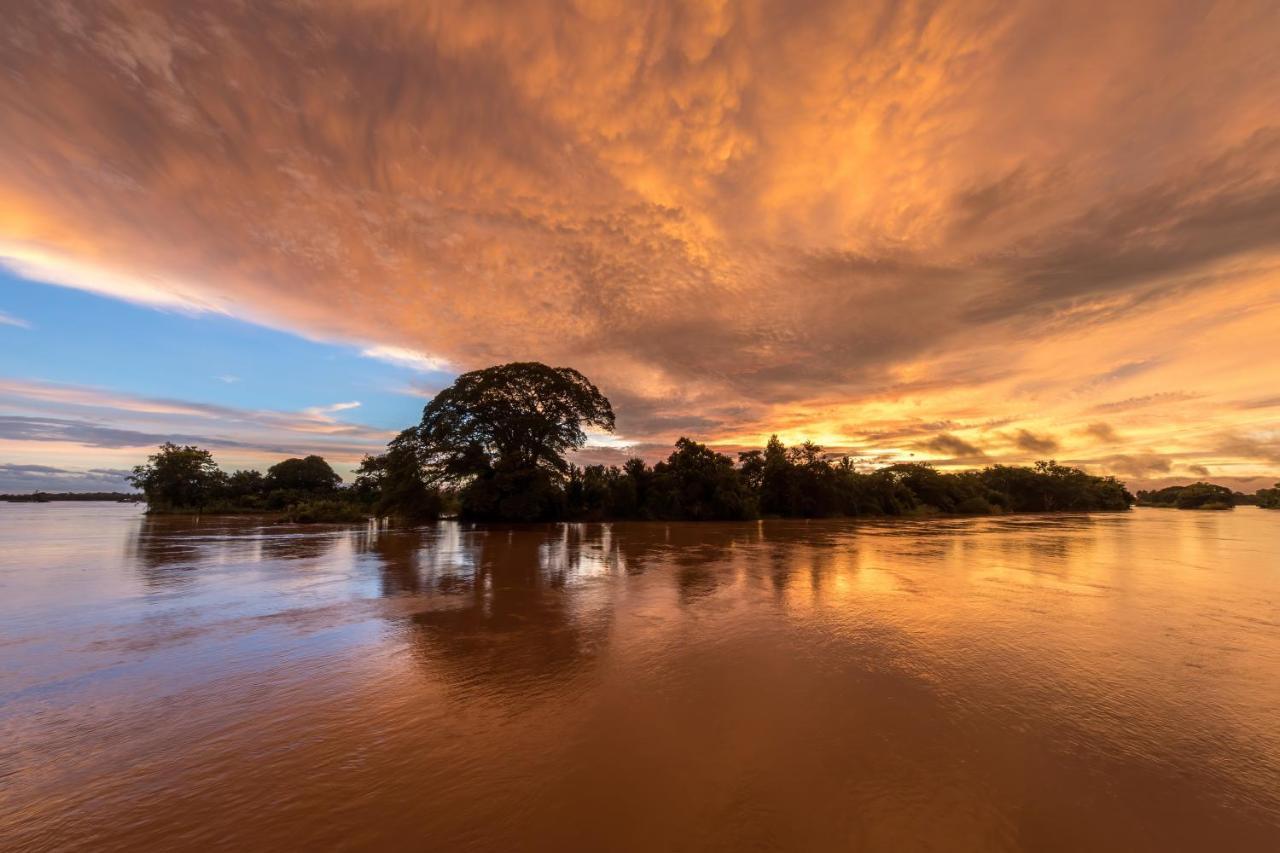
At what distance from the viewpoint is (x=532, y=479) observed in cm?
3253

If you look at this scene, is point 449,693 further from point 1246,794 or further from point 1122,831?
point 1246,794

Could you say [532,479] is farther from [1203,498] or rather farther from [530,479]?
[1203,498]

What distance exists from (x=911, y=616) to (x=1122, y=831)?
625cm

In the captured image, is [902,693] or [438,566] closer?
[902,693]

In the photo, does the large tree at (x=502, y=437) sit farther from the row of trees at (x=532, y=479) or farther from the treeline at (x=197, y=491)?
the treeline at (x=197, y=491)

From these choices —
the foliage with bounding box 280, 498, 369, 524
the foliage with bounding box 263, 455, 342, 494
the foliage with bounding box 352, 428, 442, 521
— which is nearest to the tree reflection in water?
the foliage with bounding box 352, 428, 442, 521

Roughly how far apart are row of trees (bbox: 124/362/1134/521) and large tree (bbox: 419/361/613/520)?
80 millimetres

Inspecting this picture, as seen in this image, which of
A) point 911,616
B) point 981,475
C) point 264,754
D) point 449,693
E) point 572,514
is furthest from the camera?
point 981,475

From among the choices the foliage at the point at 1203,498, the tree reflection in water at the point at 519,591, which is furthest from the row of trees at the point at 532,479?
Answer: the foliage at the point at 1203,498

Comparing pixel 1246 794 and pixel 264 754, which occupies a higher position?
pixel 264 754

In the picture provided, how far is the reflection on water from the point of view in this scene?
131 inches

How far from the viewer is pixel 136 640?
287 inches

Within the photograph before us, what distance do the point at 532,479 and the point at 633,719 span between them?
28594 mm

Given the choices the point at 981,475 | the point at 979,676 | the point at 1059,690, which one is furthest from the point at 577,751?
the point at 981,475
